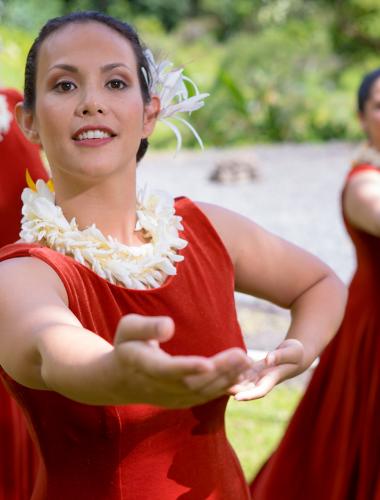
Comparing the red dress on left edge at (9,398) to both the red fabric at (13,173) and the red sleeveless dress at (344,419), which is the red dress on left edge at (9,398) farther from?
the red sleeveless dress at (344,419)

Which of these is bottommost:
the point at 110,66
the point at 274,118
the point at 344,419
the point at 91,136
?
the point at 274,118

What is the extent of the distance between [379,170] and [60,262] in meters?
1.73

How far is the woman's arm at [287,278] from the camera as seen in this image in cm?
182

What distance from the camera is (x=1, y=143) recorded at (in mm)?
2342

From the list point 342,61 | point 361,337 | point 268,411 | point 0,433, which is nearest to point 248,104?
point 342,61

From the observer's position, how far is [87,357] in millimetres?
1175

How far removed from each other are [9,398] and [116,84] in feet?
3.30

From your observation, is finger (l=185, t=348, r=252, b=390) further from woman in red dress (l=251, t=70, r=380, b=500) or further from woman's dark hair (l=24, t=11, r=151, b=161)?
woman in red dress (l=251, t=70, r=380, b=500)

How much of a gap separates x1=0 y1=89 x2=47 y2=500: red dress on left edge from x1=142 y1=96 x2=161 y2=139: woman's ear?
614mm

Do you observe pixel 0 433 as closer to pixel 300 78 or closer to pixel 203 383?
pixel 203 383

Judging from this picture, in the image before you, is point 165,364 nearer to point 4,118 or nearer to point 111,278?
point 111,278

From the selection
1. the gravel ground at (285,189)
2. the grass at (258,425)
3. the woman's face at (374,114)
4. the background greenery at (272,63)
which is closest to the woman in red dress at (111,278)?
the woman's face at (374,114)

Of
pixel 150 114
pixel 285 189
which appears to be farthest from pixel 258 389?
pixel 285 189

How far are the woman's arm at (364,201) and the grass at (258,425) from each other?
113cm
